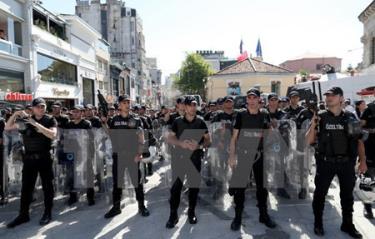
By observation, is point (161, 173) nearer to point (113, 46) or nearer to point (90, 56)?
point (90, 56)

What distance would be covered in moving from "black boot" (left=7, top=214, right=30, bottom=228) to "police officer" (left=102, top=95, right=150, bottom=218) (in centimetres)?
117

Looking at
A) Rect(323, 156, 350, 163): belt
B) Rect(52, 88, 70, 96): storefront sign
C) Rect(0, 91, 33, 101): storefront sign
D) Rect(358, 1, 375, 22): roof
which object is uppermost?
Rect(358, 1, 375, 22): roof

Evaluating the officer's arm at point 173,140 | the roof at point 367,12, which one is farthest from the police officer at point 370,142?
the roof at point 367,12

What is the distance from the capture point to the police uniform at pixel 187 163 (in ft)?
15.8

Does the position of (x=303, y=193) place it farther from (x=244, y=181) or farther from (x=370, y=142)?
(x=244, y=181)

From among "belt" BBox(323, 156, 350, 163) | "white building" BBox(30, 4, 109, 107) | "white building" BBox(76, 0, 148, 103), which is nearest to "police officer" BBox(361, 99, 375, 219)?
"belt" BBox(323, 156, 350, 163)

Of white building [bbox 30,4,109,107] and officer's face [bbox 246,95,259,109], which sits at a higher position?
white building [bbox 30,4,109,107]

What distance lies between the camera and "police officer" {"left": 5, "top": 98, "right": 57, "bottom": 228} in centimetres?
491

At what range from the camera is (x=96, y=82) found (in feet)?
107

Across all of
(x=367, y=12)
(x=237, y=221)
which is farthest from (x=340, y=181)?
(x=367, y=12)

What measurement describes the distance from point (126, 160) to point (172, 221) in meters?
1.22

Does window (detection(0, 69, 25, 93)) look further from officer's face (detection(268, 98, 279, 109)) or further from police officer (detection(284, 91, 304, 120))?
police officer (detection(284, 91, 304, 120))

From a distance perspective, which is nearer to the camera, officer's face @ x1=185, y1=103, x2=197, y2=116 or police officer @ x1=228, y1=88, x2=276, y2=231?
police officer @ x1=228, y1=88, x2=276, y2=231

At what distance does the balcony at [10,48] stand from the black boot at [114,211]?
14499 mm
